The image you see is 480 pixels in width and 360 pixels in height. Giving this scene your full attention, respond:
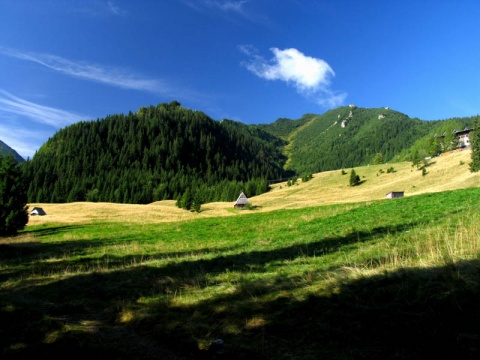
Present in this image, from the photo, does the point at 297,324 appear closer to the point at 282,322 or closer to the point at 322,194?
the point at 282,322

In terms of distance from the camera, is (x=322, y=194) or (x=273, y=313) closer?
(x=273, y=313)

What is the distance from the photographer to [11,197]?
3844cm

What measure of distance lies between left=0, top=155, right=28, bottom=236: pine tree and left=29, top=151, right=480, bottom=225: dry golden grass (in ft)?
60.6

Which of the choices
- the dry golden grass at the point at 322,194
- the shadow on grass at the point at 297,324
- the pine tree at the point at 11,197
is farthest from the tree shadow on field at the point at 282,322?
the dry golden grass at the point at 322,194

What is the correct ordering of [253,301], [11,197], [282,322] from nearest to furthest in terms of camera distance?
[282,322], [253,301], [11,197]

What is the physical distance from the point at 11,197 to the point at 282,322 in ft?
144

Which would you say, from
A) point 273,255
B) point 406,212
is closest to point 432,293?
point 273,255

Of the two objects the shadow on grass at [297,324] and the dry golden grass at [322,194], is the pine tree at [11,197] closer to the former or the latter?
the dry golden grass at [322,194]

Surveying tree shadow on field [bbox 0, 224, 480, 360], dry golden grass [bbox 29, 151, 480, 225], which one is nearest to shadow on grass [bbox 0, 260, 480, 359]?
tree shadow on field [bbox 0, 224, 480, 360]

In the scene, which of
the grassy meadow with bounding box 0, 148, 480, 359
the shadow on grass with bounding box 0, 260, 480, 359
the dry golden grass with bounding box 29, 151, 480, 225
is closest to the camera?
the shadow on grass with bounding box 0, 260, 480, 359

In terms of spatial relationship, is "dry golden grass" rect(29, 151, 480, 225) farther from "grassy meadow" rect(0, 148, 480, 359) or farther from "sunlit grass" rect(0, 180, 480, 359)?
"grassy meadow" rect(0, 148, 480, 359)

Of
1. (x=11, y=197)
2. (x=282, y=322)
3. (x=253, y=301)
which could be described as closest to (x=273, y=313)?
(x=282, y=322)

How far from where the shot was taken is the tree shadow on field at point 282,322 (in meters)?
4.64

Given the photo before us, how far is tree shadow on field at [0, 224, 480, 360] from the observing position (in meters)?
4.64
